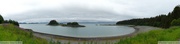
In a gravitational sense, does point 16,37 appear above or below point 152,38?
above

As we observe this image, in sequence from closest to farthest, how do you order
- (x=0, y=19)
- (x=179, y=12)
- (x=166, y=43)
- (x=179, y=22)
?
1. (x=166, y=43)
2. (x=0, y=19)
3. (x=179, y=22)
4. (x=179, y=12)

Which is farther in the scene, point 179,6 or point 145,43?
point 179,6

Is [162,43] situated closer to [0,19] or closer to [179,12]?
[0,19]

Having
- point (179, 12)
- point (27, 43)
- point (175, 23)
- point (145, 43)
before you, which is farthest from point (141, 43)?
point (179, 12)

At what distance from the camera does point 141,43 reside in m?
19.4

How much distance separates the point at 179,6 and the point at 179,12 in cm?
364

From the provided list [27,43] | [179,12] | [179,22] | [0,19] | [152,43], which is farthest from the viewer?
[179,12]

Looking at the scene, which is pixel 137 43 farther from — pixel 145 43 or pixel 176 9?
pixel 176 9

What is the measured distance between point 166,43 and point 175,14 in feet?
231

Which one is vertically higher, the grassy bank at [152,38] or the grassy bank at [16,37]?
the grassy bank at [16,37]

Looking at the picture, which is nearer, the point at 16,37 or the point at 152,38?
the point at 16,37

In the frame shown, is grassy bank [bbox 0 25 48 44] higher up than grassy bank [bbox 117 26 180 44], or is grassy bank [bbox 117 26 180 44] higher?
grassy bank [bbox 0 25 48 44]

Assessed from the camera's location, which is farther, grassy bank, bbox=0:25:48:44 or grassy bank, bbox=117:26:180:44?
grassy bank, bbox=117:26:180:44

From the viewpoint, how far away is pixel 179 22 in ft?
175
